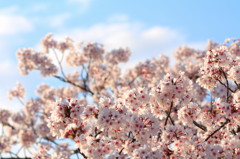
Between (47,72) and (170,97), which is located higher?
(47,72)

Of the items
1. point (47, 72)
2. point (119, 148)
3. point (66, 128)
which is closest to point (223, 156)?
point (119, 148)

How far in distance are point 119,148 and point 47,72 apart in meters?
11.5

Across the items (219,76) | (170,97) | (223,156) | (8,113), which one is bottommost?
(223,156)

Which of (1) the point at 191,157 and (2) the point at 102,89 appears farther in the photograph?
(2) the point at 102,89

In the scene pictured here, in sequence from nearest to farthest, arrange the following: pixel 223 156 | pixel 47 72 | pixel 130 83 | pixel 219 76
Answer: pixel 223 156 → pixel 219 76 → pixel 47 72 → pixel 130 83

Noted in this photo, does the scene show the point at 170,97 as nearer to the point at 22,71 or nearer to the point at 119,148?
the point at 119,148

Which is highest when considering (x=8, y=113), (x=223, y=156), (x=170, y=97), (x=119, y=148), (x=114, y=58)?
(x=114, y=58)

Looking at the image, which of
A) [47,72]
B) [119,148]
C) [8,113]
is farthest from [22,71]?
[119,148]

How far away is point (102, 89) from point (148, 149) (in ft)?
48.8

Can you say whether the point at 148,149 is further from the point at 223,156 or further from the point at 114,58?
the point at 114,58

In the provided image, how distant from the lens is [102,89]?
22.4 metres

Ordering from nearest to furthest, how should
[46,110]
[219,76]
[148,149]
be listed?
[148,149]
[219,76]
[46,110]

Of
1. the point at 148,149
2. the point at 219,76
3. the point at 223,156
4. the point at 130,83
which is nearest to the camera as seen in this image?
the point at 148,149

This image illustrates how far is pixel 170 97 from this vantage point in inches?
343
